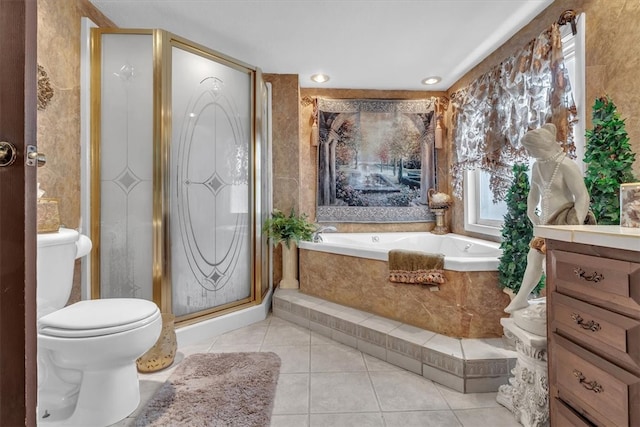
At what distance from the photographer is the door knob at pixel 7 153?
63 centimetres

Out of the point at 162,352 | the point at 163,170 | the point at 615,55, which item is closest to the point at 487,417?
the point at 162,352

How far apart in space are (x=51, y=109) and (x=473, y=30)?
292cm

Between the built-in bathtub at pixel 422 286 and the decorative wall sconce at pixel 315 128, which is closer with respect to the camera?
the built-in bathtub at pixel 422 286

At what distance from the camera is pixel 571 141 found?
1.73 metres

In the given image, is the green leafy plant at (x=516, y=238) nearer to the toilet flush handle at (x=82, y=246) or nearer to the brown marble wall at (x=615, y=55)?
the brown marble wall at (x=615, y=55)

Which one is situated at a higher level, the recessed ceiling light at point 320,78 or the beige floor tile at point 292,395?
the recessed ceiling light at point 320,78

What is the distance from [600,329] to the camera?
0.92 metres

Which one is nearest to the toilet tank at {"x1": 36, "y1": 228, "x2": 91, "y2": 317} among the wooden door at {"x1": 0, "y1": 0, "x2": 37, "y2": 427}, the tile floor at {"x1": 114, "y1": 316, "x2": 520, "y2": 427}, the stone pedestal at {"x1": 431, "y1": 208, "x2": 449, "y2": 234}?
the tile floor at {"x1": 114, "y1": 316, "x2": 520, "y2": 427}

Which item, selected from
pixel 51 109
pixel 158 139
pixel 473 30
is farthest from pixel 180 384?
pixel 473 30

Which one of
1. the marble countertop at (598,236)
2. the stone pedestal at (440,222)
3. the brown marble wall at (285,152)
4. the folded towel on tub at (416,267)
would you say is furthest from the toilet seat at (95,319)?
the stone pedestal at (440,222)

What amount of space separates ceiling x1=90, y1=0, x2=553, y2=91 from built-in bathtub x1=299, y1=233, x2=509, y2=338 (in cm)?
169

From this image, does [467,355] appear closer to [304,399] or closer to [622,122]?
[304,399]

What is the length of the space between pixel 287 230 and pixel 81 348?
5.62 ft

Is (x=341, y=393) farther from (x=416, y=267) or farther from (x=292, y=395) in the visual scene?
(x=416, y=267)
